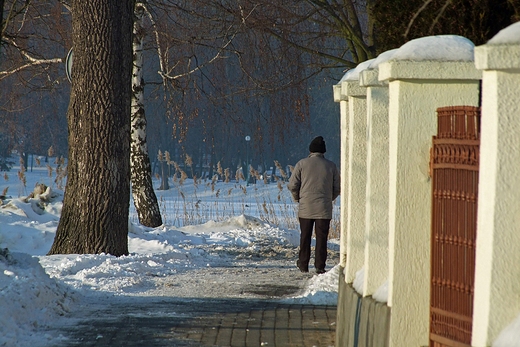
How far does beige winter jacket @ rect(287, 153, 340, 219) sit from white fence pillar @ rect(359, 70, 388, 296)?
22.4 feet

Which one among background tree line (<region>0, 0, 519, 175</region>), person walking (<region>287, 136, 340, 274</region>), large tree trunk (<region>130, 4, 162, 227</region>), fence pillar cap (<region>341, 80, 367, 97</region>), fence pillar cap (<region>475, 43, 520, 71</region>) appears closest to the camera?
fence pillar cap (<region>475, 43, 520, 71</region>)

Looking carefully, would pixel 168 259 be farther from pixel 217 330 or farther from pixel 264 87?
pixel 217 330

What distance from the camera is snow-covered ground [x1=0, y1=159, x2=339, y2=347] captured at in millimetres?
8219

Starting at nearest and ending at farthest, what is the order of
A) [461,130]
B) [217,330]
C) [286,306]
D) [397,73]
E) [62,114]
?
1. [461,130]
2. [397,73]
3. [217,330]
4. [286,306]
5. [62,114]

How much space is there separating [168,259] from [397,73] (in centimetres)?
925

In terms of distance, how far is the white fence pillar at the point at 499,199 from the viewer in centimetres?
341

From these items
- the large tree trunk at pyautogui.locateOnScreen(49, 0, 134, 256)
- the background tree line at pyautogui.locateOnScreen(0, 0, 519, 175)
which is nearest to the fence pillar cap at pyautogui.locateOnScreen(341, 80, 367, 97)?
the background tree line at pyautogui.locateOnScreen(0, 0, 519, 175)

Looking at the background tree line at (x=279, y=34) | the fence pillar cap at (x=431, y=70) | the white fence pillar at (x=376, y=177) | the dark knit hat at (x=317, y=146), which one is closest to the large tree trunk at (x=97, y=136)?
the background tree line at (x=279, y=34)

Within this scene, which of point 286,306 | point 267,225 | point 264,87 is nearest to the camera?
point 286,306

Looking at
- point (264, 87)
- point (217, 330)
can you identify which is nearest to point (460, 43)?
point (217, 330)

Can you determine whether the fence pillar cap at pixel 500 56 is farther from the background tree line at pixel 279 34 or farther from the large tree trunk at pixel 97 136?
the large tree trunk at pixel 97 136

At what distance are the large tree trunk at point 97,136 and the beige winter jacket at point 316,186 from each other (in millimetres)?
2400

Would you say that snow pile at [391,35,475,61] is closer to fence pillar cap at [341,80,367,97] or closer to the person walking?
fence pillar cap at [341,80,367,97]

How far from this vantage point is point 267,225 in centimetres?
1905
